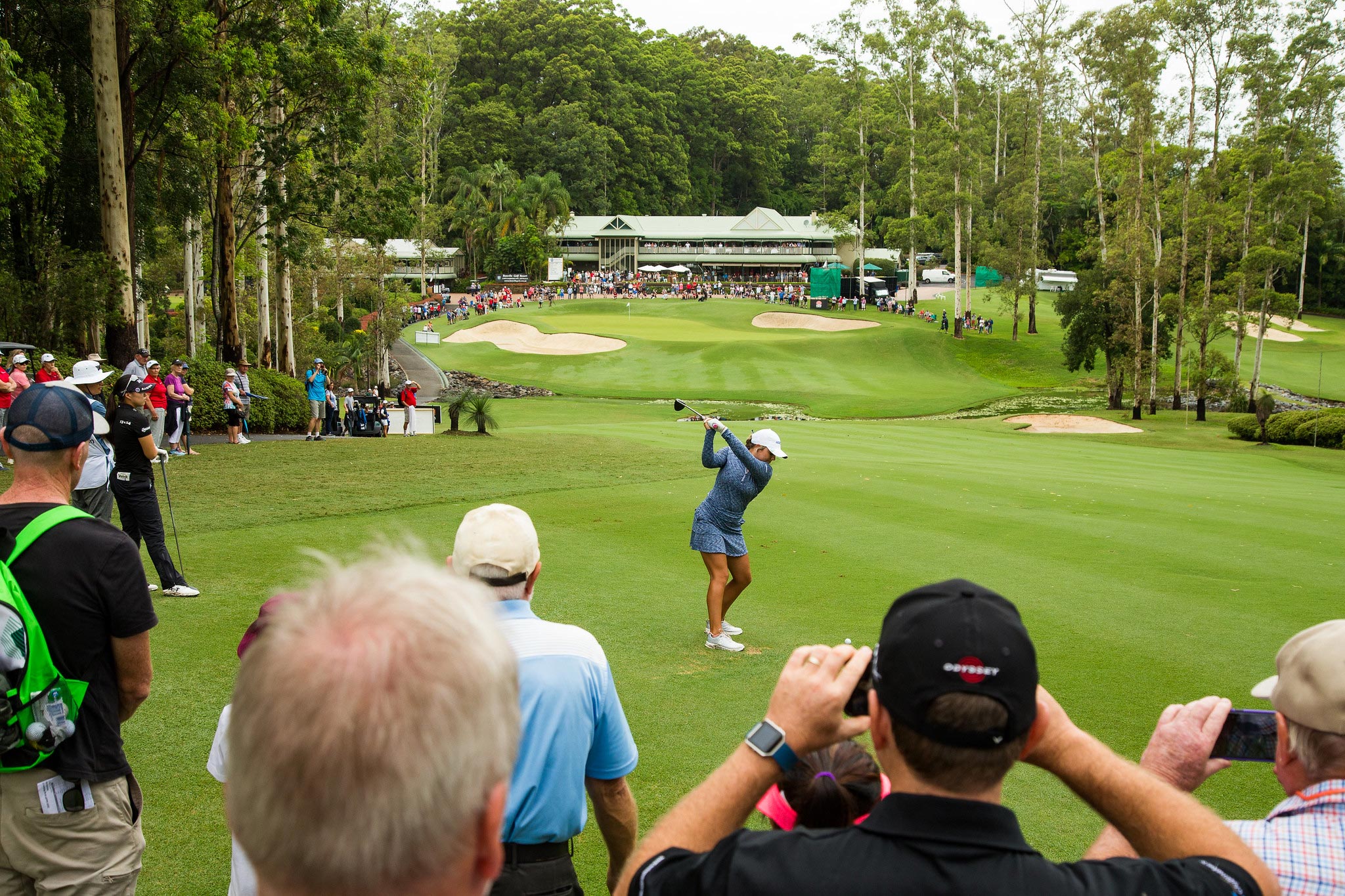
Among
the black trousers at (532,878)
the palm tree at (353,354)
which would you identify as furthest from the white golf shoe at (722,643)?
the palm tree at (353,354)

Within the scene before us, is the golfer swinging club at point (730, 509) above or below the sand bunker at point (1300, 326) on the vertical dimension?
below

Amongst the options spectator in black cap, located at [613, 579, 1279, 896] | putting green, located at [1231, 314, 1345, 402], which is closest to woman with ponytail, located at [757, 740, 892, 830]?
spectator in black cap, located at [613, 579, 1279, 896]

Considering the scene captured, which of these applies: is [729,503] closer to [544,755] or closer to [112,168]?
[544,755]

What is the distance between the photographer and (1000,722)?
1847 millimetres

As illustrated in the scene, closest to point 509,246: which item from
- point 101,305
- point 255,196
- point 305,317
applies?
point 305,317

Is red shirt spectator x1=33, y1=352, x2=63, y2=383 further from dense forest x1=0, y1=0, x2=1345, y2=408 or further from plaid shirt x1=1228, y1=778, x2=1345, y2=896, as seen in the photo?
plaid shirt x1=1228, y1=778, x2=1345, y2=896

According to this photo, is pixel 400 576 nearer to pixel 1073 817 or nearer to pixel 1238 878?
pixel 1238 878

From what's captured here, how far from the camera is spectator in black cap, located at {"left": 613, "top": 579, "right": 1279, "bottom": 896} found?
183cm

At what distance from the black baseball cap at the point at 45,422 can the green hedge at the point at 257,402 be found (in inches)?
798

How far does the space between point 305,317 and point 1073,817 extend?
158ft

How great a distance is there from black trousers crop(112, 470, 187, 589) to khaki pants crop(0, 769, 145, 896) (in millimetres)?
5947

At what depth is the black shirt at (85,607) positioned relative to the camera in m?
3.21

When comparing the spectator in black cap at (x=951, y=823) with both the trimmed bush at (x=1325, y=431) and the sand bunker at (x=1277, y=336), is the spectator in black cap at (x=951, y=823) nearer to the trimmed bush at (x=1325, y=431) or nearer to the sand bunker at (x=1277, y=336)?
the trimmed bush at (x=1325, y=431)

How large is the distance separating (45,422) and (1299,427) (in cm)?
3109
